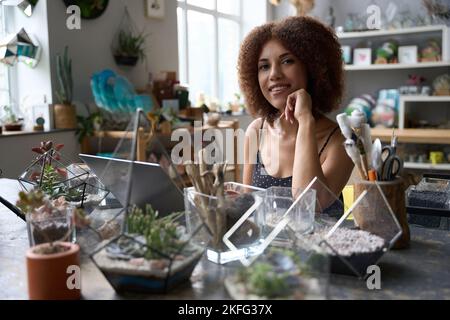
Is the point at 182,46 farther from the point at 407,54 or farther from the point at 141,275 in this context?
the point at 141,275

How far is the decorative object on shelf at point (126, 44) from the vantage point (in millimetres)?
4105

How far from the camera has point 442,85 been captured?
531 centimetres

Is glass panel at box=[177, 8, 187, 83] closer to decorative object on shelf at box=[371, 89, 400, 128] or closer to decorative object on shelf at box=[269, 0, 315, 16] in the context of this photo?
decorative object on shelf at box=[269, 0, 315, 16]

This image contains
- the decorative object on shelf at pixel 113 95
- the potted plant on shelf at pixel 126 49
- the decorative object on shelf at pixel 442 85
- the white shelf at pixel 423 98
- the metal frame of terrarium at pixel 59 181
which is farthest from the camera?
the decorative object on shelf at pixel 442 85

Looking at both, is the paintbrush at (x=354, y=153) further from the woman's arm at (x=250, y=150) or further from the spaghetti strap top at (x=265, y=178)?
the woman's arm at (x=250, y=150)

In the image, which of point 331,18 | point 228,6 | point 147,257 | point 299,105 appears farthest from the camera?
point 228,6

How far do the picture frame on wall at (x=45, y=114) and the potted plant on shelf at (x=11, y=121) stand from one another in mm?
122

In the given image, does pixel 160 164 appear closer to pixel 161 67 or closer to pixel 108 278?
pixel 108 278

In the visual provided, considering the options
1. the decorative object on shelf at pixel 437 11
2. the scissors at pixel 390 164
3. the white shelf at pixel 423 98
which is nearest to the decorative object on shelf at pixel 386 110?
the white shelf at pixel 423 98

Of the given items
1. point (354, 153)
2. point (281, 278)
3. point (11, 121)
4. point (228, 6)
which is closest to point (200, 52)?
point (228, 6)

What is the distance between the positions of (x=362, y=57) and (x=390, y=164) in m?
5.05
